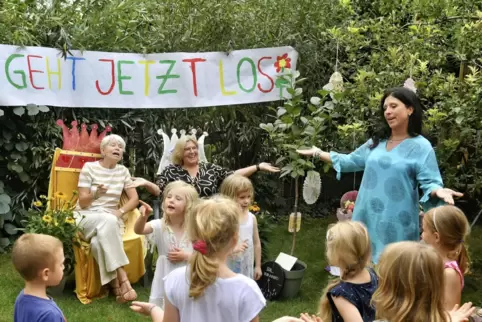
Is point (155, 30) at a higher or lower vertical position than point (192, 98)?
higher

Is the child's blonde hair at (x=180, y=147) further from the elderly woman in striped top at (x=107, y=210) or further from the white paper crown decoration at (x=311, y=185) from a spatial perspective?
the white paper crown decoration at (x=311, y=185)

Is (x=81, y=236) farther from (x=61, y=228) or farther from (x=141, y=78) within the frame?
(x=141, y=78)

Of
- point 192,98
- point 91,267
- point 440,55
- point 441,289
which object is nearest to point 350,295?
point 441,289

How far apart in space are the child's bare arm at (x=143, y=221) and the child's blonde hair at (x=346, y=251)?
4.40 ft

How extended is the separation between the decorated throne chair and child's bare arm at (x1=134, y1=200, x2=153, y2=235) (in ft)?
4.45

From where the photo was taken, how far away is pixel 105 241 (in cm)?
475

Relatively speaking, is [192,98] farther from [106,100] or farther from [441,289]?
[441,289]

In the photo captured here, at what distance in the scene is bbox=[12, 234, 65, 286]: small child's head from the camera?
2508 millimetres

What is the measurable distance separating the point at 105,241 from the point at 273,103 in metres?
2.57

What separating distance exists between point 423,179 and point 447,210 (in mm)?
679

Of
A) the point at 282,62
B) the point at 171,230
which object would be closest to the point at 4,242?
the point at 171,230

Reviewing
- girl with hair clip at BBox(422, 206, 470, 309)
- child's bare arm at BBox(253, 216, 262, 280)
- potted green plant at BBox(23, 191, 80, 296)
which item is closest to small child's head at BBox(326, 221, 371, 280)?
girl with hair clip at BBox(422, 206, 470, 309)

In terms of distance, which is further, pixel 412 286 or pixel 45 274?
pixel 45 274

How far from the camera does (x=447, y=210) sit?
9.04ft
